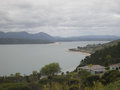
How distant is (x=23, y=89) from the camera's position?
1393cm

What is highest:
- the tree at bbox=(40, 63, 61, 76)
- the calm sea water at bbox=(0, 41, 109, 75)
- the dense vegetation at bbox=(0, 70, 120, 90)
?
the dense vegetation at bbox=(0, 70, 120, 90)

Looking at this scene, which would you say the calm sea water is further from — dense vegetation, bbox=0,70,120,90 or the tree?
dense vegetation, bbox=0,70,120,90

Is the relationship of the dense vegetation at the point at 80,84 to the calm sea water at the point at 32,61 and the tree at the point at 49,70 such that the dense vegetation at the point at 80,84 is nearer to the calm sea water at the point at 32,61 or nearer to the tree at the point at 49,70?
the tree at the point at 49,70

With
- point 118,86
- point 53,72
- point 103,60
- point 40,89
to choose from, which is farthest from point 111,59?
point 118,86

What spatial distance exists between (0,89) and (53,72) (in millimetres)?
19912

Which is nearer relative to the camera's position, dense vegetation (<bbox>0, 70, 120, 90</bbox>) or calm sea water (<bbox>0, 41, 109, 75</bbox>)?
dense vegetation (<bbox>0, 70, 120, 90</bbox>)

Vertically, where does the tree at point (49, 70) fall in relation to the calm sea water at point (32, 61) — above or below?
above

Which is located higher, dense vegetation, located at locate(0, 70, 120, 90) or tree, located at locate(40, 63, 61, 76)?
dense vegetation, located at locate(0, 70, 120, 90)

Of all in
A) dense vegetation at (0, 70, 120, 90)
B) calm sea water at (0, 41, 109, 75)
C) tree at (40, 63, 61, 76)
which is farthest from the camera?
calm sea water at (0, 41, 109, 75)

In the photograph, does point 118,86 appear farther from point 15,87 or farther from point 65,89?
point 15,87

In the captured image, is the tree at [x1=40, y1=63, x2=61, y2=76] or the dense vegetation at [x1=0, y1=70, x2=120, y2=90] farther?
the tree at [x1=40, y1=63, x2=61, y2=76]

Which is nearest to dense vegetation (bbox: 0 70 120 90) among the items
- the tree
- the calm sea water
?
the tree

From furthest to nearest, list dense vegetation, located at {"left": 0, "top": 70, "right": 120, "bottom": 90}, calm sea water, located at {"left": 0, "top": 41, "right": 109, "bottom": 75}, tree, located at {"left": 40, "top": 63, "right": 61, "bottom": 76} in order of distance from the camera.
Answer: calm sea water, located at {"left": 0, "top": 41, "right": 109, "bottom": 75}
tree, located at {"left": 40, "top": 63, "right": 61, "bottom": 76}
dense vegetation, located at {"left": 0, "top": 70, "right": 120, "bottom": 90}

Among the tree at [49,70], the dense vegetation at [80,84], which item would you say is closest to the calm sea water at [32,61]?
the tree at [49,70]
